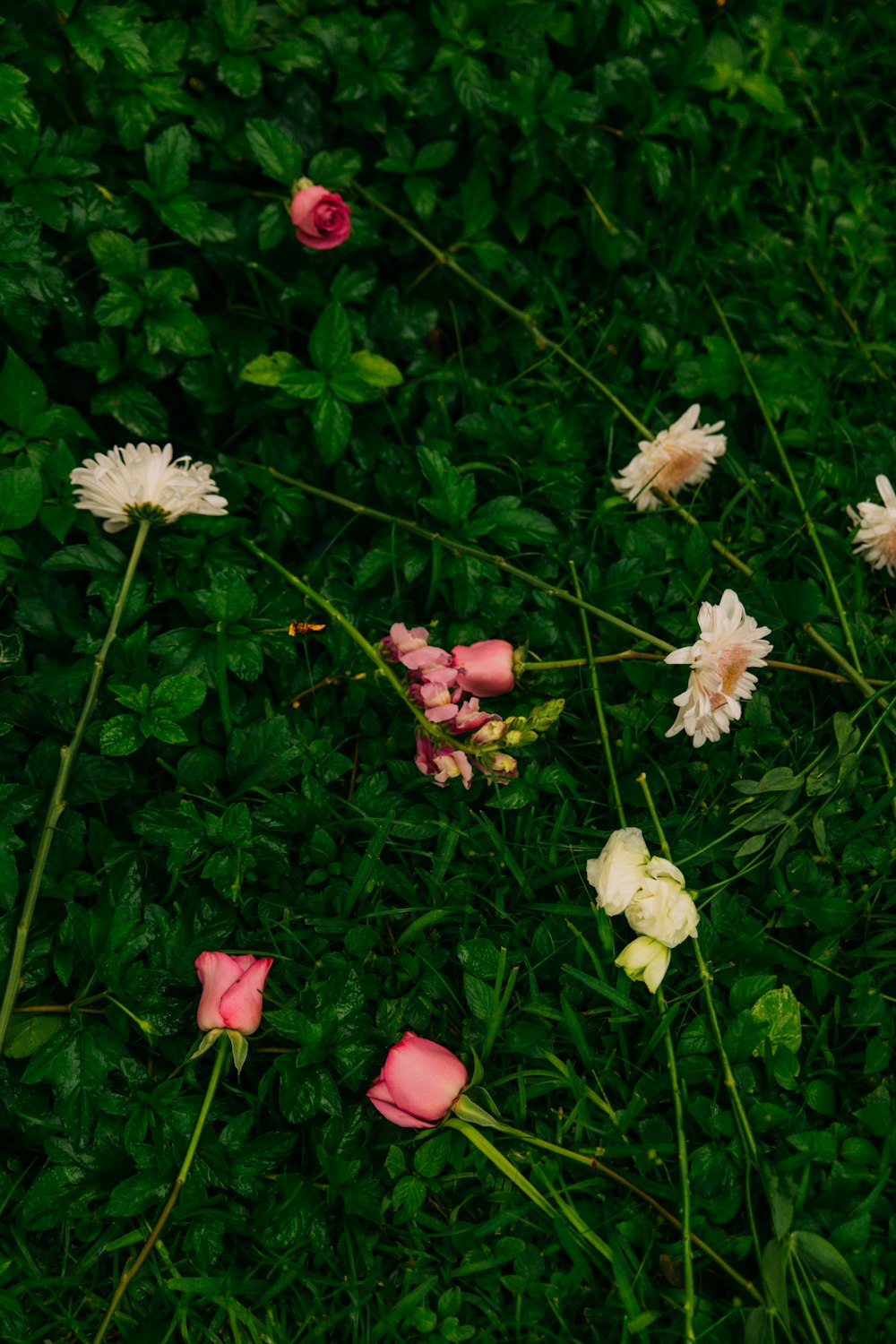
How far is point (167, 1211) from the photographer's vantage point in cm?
136

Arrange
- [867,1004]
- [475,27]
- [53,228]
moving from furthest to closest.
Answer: [475,27] → [53,228] → [867,1004]

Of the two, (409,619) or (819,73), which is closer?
(409,619)

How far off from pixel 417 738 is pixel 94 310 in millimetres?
874

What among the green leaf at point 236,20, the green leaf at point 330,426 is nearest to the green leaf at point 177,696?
the green leaf at point 330,426

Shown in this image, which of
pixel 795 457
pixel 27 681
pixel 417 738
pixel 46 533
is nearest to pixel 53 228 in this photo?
pixel 46 533

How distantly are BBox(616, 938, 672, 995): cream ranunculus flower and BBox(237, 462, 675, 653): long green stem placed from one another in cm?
43

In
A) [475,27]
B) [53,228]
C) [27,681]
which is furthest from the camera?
[475,27]

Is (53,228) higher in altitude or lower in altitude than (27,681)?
higher

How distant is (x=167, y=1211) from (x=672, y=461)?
135 centimetres

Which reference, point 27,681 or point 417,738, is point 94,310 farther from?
point 417,738

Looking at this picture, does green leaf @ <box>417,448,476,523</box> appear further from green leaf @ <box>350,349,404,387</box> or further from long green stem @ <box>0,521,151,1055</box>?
long green stem @ <box>0,521,151,1055</box>

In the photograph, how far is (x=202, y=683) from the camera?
162 cm

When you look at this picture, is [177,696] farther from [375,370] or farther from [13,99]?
[13,99]

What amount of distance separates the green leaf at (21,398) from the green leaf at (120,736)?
1.62 ft
